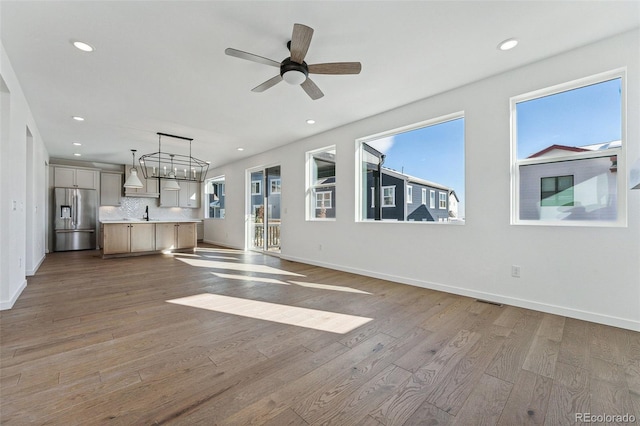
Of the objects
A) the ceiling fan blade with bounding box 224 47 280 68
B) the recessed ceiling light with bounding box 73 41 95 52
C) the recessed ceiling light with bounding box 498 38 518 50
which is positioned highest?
the recessed ceiling light with bounding box 498 38 518 50

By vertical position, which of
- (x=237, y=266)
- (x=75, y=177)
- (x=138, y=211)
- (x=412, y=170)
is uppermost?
(x=75, y=177)

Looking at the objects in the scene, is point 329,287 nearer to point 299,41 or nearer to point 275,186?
point 299,41

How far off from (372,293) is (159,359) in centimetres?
242

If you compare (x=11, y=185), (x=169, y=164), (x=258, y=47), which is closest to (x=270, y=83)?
(x=258, y=47)

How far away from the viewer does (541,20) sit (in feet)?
7.38

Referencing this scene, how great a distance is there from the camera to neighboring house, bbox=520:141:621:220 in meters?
2.57

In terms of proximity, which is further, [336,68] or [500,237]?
[500,237]

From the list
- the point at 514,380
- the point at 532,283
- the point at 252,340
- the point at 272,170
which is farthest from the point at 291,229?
the point at 514,380

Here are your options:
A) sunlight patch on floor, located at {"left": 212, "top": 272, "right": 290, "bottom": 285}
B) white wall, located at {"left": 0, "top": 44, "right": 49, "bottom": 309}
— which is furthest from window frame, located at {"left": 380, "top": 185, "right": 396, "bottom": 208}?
white wall, located at {"left": 0, "top": 44, "right": 49, "bottom": 309}

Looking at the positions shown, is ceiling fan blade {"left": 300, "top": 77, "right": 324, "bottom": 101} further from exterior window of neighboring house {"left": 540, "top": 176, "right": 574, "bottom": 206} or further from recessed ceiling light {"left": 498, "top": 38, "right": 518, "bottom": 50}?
exterior window of neighboring house {"left": 540, "top": 176, "right": 574, "bottom": 206}

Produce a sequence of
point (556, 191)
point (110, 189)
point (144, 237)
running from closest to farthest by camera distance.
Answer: point (556, 191), point (144, 237), point (110, 189)

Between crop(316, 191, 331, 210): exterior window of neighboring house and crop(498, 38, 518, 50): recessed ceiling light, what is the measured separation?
3385 mm

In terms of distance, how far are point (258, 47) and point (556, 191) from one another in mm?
3407

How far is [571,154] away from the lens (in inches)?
108
